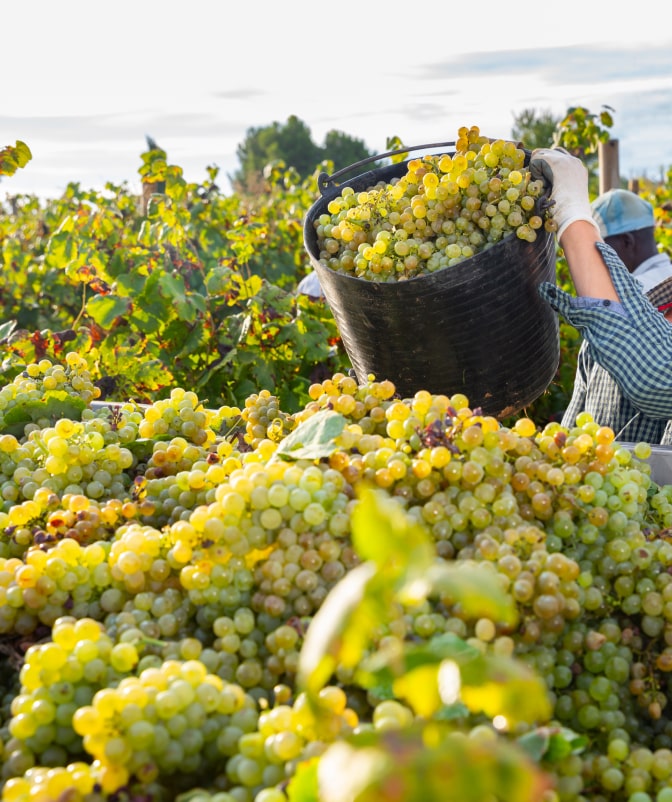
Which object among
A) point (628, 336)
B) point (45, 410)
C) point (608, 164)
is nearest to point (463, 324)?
point (628, 336)

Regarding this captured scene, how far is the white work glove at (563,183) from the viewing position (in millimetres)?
2166

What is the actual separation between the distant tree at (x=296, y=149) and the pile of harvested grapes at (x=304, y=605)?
44257mm

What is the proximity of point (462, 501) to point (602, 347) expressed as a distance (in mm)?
1115

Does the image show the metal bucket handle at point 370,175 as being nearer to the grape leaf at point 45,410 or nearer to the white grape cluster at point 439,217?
the white grape cluster at point 439,217

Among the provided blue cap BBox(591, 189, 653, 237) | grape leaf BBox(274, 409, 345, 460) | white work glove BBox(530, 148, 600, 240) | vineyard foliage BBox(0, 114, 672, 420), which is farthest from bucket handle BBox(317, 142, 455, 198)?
blue cap BBox(591, 189, 653, 237)

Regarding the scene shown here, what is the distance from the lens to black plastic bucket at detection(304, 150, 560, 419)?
6.43 feet

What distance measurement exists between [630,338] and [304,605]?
4.39 feet

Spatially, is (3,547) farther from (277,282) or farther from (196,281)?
(277,282)

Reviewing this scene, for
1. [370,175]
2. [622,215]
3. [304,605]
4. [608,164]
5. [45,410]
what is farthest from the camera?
[608,164]

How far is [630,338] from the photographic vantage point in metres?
2.04

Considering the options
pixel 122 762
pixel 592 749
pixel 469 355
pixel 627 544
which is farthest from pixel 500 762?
pixel 469 355

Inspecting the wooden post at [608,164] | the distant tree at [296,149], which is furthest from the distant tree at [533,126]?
the wooden post at [608,164]

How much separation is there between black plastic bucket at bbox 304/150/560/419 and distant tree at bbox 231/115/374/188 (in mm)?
43278

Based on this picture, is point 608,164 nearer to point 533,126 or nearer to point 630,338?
point 630,338
